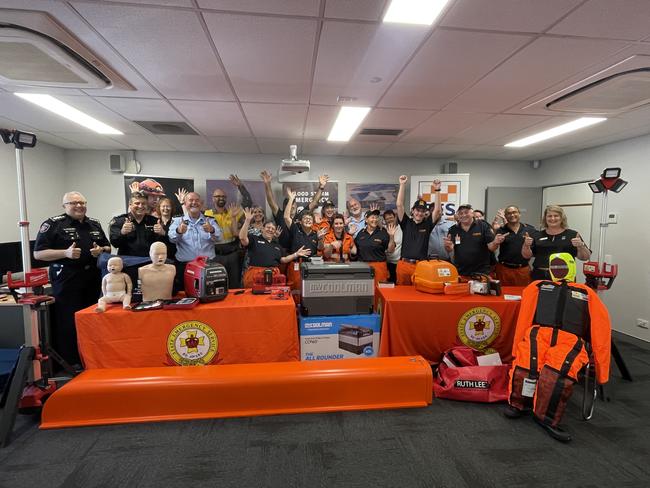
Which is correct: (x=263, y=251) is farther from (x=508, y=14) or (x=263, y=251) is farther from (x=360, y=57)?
(x=508, y=14)

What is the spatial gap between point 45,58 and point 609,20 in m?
3.30

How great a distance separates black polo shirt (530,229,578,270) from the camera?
293 centimetres

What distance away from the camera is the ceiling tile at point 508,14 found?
1464mm

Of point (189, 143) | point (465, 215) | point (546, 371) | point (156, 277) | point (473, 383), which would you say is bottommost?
point (473, 383)

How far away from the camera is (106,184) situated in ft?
15.9

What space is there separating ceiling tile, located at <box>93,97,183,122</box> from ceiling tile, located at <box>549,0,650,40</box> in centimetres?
300

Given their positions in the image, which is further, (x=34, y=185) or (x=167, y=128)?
(x=34, y=185)

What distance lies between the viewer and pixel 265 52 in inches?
75.1

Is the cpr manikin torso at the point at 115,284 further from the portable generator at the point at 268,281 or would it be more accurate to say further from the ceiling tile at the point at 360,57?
the ceiling tile at the point at 360,57

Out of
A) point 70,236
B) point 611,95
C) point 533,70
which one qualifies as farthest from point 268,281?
point 611,95

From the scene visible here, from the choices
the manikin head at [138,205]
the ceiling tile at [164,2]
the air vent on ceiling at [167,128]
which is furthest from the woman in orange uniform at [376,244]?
the ceiling tile at [164,2]

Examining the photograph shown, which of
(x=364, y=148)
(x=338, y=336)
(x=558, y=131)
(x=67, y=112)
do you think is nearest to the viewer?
(x=338, y=336)

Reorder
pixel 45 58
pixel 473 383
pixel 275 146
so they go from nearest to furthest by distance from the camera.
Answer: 1. pixel 45 58
2. pixel 473 383
3. pixel 275 146

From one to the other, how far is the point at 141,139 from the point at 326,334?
3.68m
